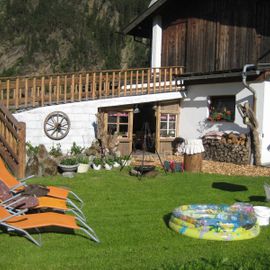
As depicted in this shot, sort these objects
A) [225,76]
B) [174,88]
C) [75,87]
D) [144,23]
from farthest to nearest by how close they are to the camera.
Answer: [144,23] < [174,88] < [225,76] < [75,87]

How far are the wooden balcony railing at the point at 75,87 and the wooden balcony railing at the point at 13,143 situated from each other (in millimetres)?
2161

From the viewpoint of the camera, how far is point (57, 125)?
13.2 meters

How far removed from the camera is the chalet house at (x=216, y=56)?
1352 centimetres

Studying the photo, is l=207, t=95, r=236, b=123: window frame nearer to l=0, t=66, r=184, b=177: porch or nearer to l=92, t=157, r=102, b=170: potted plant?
l=0, t=66, r=184, b=177: porch

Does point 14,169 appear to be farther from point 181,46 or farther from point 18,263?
point 181,46

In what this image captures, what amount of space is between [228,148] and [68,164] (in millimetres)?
5549

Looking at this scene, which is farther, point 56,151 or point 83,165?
point 56,151

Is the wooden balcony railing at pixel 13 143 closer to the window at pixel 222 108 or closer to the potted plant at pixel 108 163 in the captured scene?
the potted plant at pixel 108 163

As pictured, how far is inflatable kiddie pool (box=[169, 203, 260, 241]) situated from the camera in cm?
571

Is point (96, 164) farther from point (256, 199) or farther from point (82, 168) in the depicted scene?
point (256, 199)

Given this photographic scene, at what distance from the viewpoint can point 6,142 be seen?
9992 millimetres

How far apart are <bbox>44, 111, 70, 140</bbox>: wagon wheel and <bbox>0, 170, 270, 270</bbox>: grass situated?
4845 mm

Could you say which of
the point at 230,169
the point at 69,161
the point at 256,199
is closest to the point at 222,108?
the point at 230,169

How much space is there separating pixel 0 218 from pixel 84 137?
8612 millimetres
